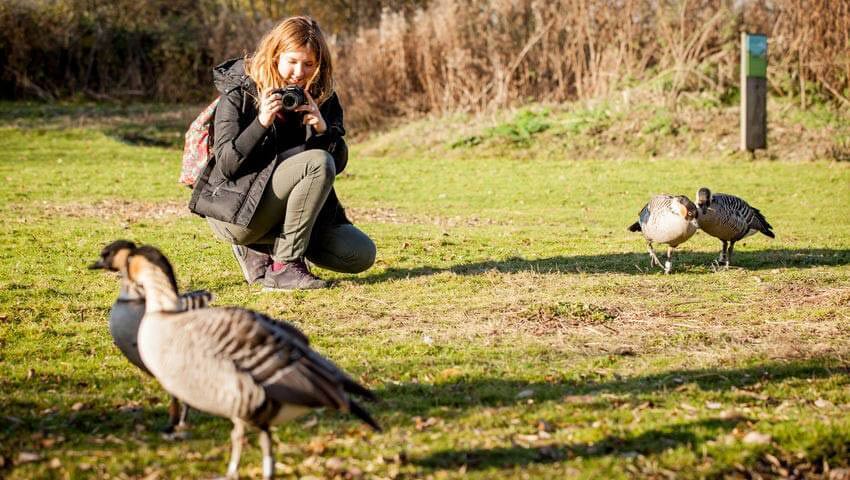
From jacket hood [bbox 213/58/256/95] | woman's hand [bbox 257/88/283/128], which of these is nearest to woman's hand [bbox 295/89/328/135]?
woman's hand [bbox 257/88/283/128]

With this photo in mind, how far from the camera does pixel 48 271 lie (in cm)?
945

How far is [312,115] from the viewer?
26.0 ft

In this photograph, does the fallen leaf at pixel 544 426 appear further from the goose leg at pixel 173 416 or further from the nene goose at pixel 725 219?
the nene goose at pixel 725 219

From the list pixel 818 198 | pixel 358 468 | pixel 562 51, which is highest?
pixel 562 51

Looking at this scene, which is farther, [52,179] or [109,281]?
[52,179]

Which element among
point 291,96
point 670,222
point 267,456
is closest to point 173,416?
point 267,456

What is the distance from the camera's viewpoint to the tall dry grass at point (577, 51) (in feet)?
70.7

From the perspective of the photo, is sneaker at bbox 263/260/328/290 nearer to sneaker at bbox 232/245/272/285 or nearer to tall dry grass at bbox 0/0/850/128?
sneaker at bbox 232/245/272/285

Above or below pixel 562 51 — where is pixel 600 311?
below

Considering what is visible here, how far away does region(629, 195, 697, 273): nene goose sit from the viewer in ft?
31.3

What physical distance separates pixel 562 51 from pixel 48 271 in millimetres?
17338

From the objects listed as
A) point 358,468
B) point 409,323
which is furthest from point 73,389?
point 409,323

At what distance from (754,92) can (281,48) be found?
1410 centimetres

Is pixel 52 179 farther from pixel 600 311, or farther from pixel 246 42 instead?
pixel 246 42
